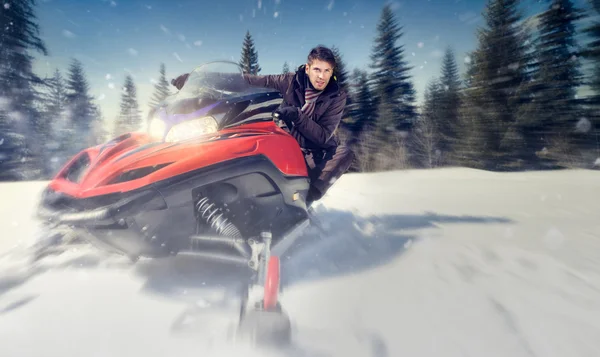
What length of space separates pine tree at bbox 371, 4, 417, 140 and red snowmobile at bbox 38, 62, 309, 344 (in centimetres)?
2295

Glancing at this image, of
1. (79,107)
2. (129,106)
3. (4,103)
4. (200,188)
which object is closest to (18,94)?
(4,103)

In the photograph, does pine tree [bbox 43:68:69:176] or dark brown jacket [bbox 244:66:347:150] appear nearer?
dark brown jacket [bbox 244:66:347:150]

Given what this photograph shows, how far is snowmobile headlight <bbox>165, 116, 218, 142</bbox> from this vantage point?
1.87m

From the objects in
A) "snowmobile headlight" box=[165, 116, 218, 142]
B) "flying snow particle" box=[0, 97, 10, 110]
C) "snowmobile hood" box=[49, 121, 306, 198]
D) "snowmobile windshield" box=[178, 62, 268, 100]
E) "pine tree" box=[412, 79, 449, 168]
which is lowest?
"pine tree" box=[412, 79, 449, 168]

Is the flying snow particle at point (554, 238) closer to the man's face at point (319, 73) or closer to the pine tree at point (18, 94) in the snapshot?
the man's face at point (319, 73)

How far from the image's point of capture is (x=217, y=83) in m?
2.25

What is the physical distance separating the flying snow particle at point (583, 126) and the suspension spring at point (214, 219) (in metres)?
21.6

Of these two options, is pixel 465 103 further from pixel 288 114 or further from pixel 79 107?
pixel 79 107

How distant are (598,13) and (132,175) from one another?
852 inches

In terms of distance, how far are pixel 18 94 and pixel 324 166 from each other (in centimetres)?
1964

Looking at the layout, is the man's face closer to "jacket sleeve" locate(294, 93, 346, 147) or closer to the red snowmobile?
"jacket sleeve" locate(294, 93, 346, 147)

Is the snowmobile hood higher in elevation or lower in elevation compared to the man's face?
lower

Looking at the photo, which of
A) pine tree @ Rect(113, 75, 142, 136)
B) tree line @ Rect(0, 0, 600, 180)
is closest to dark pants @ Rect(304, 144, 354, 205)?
tree line @ Rect(0, 0, 600, 180)

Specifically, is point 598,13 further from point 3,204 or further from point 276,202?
point 3,204
